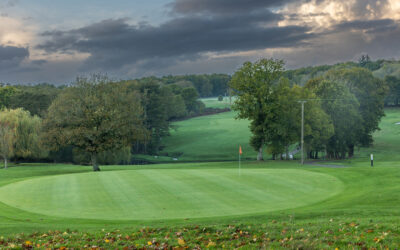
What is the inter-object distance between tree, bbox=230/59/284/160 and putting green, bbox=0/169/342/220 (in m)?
32.0

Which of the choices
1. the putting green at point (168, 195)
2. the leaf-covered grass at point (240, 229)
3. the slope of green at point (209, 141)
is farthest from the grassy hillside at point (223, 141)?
the leaf-covered grass at point (240, 229)

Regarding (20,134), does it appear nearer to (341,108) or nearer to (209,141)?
(341,108)

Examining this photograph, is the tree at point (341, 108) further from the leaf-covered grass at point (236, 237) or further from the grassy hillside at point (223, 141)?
the leaf-covered grass at point (236, 237)

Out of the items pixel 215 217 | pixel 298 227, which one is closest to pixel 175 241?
pixel 298 227

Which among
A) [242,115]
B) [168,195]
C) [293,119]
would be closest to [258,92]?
[242,115]

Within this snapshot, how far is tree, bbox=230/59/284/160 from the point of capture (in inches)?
2341

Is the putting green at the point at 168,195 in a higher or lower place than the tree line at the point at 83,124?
lower

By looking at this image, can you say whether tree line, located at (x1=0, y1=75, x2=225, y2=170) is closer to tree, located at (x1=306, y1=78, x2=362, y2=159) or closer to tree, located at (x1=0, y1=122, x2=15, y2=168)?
tree, located at (x1=0, y1=122, x2=15, y2=168)

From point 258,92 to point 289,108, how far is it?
236 inches

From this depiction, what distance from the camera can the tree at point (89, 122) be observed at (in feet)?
158

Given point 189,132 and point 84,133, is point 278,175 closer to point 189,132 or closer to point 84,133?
point 84,133

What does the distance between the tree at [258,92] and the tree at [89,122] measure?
57.9 ft

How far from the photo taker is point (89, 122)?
48531mm

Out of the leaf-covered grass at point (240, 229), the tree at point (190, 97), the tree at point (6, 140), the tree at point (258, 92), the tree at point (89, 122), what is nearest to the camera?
the leaf-covered grass at point (240, 229)
